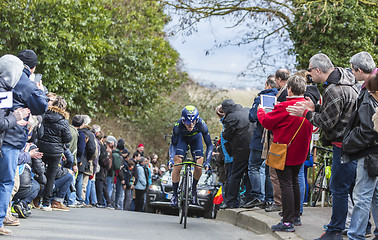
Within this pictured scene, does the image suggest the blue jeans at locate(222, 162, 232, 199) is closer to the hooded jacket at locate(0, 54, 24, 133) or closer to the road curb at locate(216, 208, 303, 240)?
the road curb at locate(216, 208, 303, 240)

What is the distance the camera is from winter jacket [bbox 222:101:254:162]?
1240 centimetres

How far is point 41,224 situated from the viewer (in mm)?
9977

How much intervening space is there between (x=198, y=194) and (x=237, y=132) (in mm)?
5963

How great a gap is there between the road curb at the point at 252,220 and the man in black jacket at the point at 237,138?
23.8 inches

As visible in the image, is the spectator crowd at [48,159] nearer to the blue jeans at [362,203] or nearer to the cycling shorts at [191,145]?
the cycling shorts at [191,145]

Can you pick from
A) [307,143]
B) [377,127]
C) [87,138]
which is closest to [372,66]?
[377,127]

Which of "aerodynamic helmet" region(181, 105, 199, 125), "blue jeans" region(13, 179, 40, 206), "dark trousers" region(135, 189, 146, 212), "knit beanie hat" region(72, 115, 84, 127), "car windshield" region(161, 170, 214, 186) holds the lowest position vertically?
"dark trousers" region(135, 189, 146, 212)

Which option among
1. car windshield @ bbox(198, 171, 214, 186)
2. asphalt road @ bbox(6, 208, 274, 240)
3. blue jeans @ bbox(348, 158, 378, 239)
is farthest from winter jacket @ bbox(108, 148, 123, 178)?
blue jeans @ bbox(348, 158, 378, 239)

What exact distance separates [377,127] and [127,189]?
1533 cm

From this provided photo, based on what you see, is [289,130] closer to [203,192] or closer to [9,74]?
[9,74]

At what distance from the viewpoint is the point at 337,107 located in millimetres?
7410

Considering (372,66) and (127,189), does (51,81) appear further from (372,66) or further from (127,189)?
(372,66)

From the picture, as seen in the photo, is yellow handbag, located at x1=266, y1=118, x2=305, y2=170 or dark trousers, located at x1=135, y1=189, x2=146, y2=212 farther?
dark trousers, located at x1=135, y1=189, x2=146, y2=212

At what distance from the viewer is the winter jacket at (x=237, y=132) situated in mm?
12398
